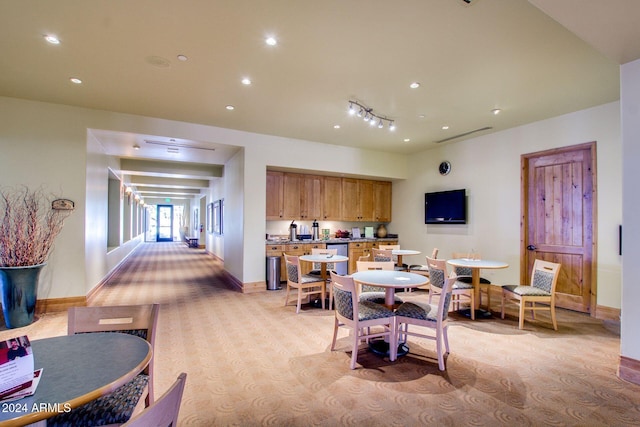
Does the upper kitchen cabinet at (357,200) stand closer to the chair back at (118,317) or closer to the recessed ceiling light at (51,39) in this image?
the recessed ceiling light at (51,39)

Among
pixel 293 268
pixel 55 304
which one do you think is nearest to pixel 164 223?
pixel 55 304

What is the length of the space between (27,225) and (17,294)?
931 millimetres

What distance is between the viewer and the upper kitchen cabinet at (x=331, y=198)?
7.62m

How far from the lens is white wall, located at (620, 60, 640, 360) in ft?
8.79

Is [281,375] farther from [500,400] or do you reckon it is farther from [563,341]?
[563,341]

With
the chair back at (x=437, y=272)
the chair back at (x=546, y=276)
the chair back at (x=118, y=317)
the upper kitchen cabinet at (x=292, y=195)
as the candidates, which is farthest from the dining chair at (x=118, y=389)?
the upper kitchen cabinet at (x=292, y=195)

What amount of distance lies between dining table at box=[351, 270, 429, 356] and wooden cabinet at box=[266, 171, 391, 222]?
3.79 metres

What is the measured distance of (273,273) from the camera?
20.5 feet

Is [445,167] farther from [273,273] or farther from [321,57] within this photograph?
[321,57]

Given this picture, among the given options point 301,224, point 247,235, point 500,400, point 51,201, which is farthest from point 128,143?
point 500,400

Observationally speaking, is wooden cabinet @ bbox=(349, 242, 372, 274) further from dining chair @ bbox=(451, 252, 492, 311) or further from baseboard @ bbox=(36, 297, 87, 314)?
baseboard @ bbox=(36, 297, 87, 314)

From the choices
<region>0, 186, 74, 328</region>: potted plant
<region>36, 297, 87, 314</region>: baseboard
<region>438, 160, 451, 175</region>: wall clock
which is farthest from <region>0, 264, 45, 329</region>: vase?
<region>438, 160, 451, 175</region>: wall clock

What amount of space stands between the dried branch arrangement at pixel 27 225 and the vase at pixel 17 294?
126 mm

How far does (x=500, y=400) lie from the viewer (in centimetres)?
245
